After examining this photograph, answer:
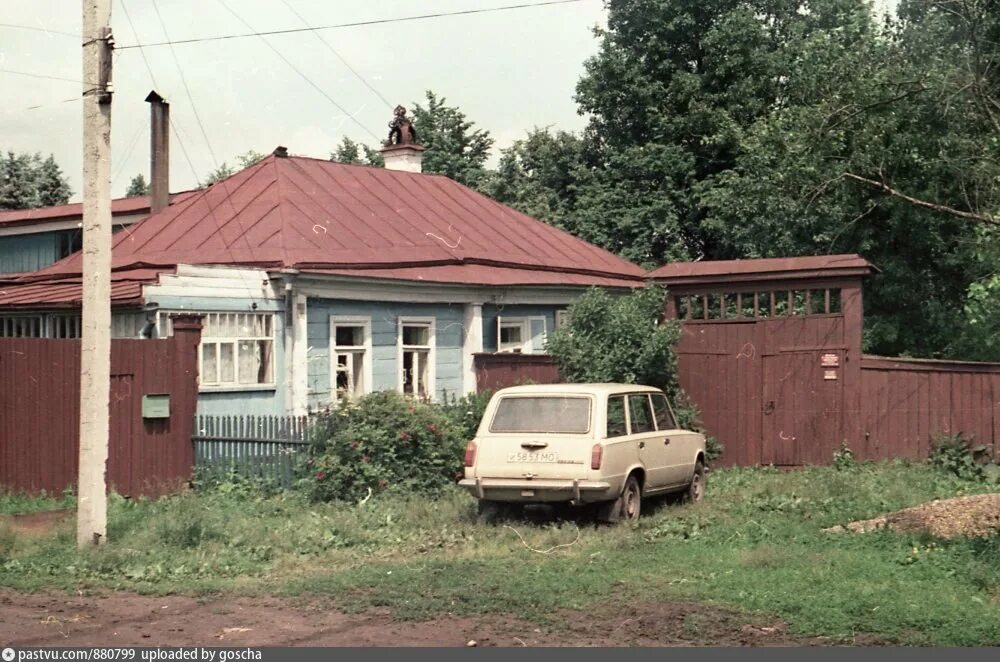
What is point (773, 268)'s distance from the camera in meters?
18.5

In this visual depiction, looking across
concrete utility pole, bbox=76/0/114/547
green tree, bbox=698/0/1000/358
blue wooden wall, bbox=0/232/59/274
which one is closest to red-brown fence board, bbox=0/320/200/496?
concrete utility pole, bbox=76/0/114/547

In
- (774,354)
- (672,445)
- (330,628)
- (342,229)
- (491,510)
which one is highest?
(342,229)

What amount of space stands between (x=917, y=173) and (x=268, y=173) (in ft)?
41.3

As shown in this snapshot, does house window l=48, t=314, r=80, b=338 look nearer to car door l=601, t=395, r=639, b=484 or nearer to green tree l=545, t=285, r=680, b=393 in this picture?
green tree l=545, t=285, r=680, b=393

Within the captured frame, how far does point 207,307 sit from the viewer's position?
1892cm

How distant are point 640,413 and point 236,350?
26.0 ft

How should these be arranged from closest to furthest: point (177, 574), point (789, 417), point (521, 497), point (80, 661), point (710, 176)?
1. point (80, 661)
2. point (177, 574)
3. point (521, 497)
4. point (789, 417)
5. point (710, 176)

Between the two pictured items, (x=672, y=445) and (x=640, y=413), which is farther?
(x=672, y=445)

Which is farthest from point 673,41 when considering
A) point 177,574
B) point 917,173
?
point 177,574

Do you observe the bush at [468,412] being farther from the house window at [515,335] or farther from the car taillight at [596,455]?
the house window at [515,335]

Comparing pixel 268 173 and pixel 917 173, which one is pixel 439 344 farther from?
pixel 917 173

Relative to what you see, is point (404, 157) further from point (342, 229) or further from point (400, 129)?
point (342, 229)

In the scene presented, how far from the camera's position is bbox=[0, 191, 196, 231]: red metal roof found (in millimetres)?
26812

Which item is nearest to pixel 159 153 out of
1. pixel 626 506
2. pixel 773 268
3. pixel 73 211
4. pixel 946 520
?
pixel 73 211
